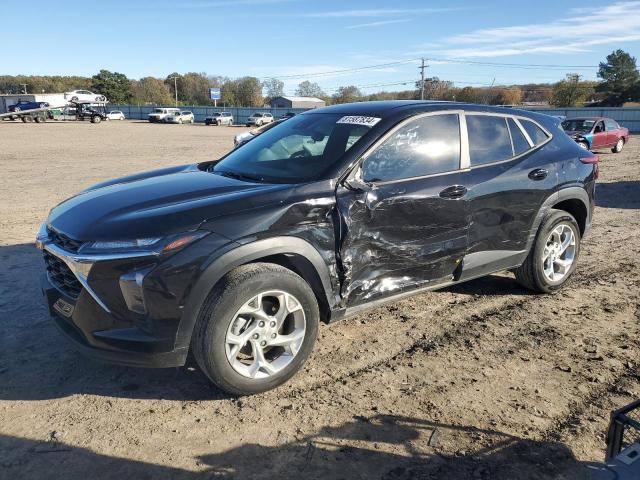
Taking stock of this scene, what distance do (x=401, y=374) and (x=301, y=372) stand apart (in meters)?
0.70

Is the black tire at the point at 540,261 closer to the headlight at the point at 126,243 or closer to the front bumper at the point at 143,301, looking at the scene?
the front bumper at the point at 143,301

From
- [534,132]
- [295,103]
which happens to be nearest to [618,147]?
[534,132]

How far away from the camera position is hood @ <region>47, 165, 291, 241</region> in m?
2.98

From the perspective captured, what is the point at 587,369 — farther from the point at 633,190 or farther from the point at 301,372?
the point at 633,190

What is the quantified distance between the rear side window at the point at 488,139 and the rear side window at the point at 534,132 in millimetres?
287

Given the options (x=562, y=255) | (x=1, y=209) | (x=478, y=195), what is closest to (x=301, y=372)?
(x=478, y=195)

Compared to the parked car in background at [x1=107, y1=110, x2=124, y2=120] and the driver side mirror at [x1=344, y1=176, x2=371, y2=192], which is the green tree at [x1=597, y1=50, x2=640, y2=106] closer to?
the parked car in background at [x1=107, y1=110, x2=124, y2=120]

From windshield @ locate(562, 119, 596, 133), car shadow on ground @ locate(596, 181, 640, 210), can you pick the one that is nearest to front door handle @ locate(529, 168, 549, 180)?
car shadow on ground @ locate(596, 181, 640, 210)

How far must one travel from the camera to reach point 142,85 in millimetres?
113812

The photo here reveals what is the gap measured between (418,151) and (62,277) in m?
2.68

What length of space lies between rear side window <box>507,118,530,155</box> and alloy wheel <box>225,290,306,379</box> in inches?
104

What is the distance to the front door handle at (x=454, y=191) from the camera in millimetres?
3956

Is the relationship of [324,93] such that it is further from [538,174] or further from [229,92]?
[538,174]

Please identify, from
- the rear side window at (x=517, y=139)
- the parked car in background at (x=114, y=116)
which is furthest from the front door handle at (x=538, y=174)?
the parked car in background at (x=114, y=116)
